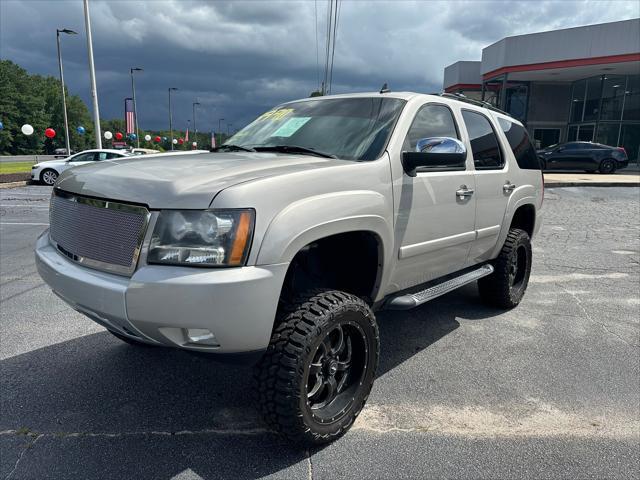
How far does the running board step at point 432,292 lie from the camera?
318 centimetres

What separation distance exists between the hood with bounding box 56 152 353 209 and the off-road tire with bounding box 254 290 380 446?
721 mm

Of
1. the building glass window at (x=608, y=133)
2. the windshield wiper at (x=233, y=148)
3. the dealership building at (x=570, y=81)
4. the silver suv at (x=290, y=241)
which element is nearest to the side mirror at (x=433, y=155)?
the silver suv at (x=290, y=241)

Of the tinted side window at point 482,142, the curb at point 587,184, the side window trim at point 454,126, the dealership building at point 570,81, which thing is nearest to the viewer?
the side window trim at point 454,126

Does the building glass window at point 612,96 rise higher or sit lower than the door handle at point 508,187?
higher

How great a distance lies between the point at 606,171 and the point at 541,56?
8.44m

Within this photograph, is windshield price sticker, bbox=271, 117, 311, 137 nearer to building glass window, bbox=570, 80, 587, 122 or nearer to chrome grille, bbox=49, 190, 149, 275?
chrome grille, bbox=49, 190, 149, 275

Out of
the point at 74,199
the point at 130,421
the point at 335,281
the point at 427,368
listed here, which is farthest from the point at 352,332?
the point at 74,199

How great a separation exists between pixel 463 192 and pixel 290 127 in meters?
1.39

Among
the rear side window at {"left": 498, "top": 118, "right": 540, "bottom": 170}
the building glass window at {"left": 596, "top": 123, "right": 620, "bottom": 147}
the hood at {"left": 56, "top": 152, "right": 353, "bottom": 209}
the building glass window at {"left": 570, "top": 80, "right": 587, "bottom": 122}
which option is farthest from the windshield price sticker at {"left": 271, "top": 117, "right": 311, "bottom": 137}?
the building glass window at {"left": 570, "top": 80, "right": 587, "bottom": 122}

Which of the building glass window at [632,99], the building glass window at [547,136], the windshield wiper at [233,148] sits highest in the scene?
the building glass window at [632,99]

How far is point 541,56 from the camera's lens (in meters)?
26.6

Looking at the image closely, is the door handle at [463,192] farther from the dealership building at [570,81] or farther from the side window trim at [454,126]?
the dealership building at [570,81]

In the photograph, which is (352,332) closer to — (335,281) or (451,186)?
(335,281)

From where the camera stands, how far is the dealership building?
81.6 ft
